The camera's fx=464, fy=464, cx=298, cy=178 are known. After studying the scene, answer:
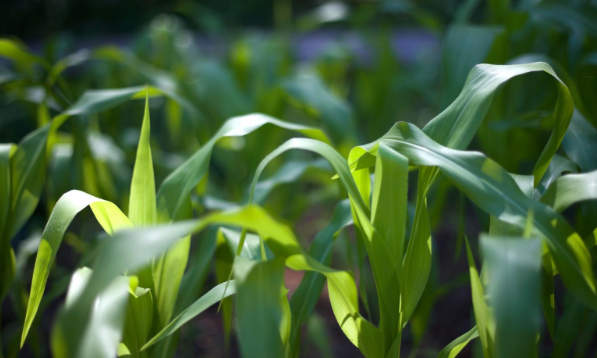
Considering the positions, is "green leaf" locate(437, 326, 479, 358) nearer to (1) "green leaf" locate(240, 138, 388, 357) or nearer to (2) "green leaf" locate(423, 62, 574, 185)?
(1) "green leaf" locate(240, 138, 388, 357)

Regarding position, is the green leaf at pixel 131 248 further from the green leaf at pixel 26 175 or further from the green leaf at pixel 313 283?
the green leaf at pixel 26 175

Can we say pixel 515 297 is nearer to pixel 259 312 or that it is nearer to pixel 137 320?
pixel 259 312

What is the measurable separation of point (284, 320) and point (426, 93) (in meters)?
0.68

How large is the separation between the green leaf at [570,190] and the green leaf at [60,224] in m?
0.37

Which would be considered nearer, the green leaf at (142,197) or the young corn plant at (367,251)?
the young corn plant at (367,251)

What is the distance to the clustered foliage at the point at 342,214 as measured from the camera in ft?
0.96

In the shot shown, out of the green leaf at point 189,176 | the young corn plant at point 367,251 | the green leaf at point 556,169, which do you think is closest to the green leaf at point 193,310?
the young corn plant at point 367,251

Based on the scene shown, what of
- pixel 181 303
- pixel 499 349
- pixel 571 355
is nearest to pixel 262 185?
pixel 181 303

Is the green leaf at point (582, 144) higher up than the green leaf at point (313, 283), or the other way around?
the green leaf at point (582, 144)

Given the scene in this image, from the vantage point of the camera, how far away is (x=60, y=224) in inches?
16.1

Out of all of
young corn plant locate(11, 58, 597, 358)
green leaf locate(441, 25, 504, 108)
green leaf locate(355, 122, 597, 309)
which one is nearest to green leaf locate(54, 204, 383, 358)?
young corn plant locate(11, 58, 597, 358)

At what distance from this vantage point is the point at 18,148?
0.57m

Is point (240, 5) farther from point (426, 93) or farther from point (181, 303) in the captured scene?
point (181, 303)

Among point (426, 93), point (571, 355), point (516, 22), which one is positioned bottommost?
point (571, 355)
